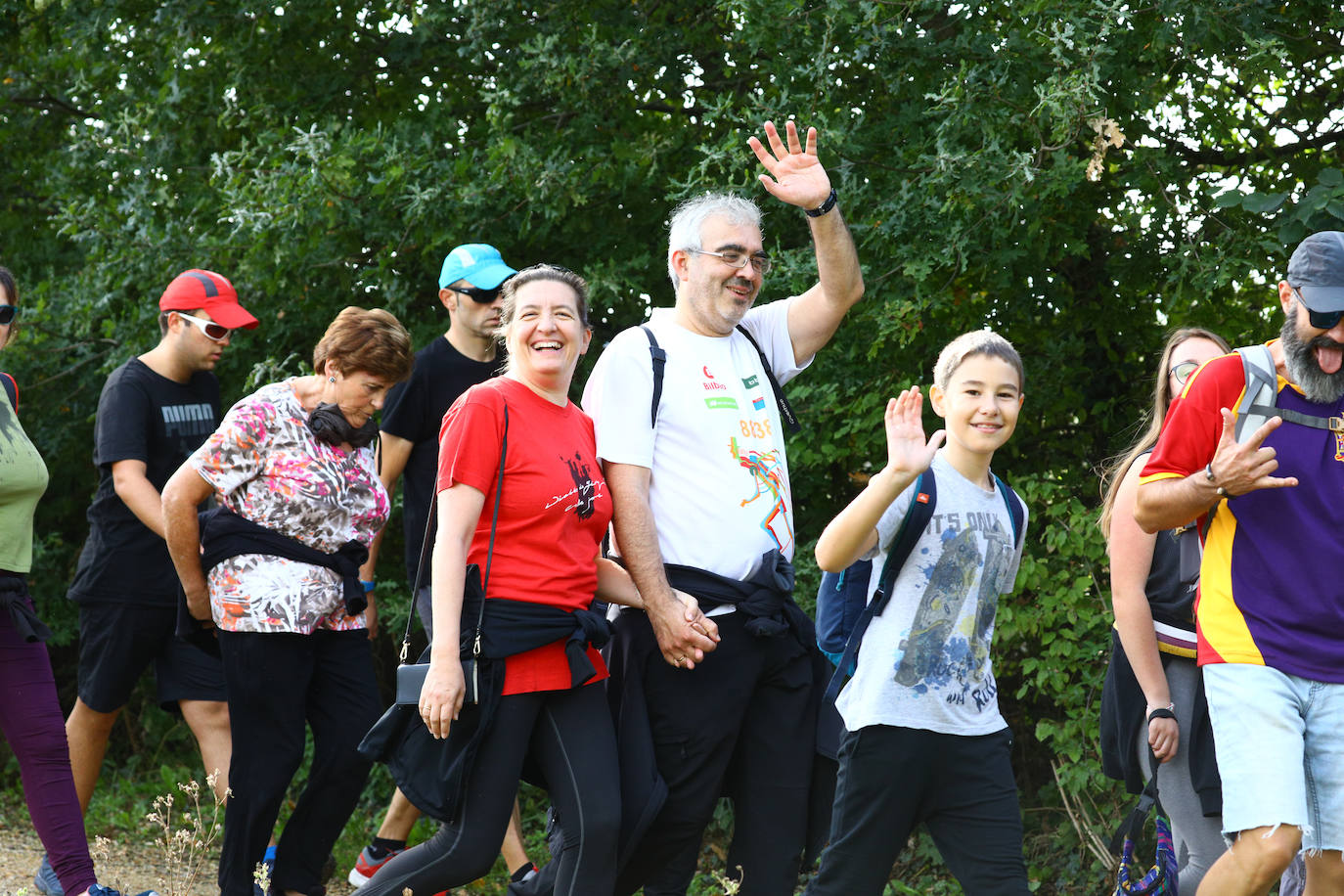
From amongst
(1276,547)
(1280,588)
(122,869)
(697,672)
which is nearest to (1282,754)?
(1280,588)

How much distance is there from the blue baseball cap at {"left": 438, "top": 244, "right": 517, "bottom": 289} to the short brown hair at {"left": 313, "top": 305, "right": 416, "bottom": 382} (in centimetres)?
68

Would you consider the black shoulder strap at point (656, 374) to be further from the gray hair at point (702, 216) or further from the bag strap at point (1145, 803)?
the bag strap at point (1145, 803)

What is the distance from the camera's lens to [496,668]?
3.69m

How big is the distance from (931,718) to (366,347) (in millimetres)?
2283

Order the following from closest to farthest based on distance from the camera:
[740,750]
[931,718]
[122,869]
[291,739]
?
[931,718] < [740,750] < [291,739] < [122,869]

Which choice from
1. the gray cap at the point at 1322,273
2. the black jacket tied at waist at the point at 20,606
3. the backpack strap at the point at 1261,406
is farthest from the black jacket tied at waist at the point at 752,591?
the black jacket tied at waist at the point at 20,606

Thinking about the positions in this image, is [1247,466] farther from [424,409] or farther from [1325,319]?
[424,409]

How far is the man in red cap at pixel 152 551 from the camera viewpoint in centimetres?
532

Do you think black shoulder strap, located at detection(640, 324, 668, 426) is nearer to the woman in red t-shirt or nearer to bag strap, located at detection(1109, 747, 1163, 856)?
the woman in red t-shirt

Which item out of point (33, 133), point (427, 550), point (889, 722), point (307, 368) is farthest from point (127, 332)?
point (889, 722)

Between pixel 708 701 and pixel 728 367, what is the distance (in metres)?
0.96

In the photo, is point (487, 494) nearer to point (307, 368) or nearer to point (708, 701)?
point (708, 701)

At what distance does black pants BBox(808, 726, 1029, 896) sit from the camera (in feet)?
12.4

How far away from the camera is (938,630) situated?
12.6 ft
